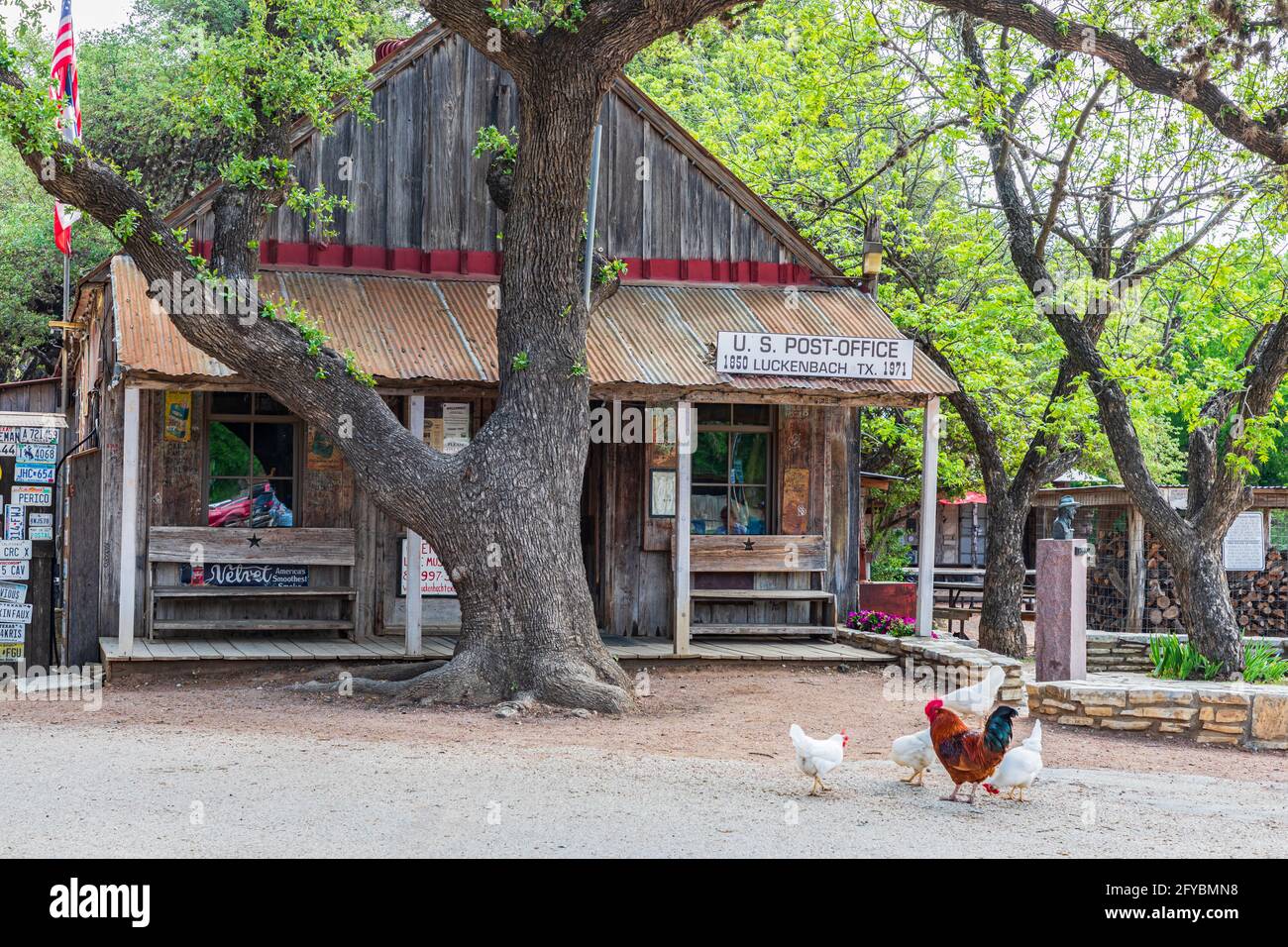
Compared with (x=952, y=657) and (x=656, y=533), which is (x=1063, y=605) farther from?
(x=656, y=533)

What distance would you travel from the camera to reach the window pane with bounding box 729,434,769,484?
15328 mm

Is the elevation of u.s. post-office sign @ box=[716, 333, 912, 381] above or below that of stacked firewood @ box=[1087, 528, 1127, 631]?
above

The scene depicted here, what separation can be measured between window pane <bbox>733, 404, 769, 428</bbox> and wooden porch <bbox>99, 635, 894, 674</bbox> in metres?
2.39

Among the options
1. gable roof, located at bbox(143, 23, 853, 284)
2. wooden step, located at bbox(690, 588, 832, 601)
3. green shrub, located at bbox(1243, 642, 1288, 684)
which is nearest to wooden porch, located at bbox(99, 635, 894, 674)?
wooden step, located at bbox(690, 588, 832, 601)

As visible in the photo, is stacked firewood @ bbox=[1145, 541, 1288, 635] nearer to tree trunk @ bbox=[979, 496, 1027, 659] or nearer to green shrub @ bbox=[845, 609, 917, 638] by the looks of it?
tree trunk @ bbox=[979, 496, 1027, 659]

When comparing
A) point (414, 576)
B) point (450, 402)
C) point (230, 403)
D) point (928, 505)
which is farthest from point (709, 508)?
point (230, 403)

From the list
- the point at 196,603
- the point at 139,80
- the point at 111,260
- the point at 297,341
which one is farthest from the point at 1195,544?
the point at 139,80

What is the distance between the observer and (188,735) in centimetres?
942

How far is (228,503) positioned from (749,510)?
18.1 feet

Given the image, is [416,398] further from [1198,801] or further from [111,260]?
[1198,801]

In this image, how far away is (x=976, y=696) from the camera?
10219 mm

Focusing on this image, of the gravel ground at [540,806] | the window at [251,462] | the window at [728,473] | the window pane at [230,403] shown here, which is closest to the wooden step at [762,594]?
the window at [728,473]

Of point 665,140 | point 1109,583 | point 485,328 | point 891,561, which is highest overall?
point 665,140

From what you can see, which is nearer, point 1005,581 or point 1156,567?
Answer: point 1005,581
